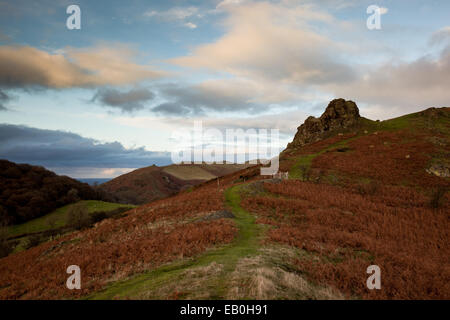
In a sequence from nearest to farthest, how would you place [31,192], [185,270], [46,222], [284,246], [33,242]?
[185,270], [284,246], [33,242], [46,222], [31,192]

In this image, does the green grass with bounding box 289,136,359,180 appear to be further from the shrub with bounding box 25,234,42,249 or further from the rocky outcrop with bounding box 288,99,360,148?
the shrub with bounding box 25,234,42,249

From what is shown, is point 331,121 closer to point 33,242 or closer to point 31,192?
point 33,242

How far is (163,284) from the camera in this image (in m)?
7.61

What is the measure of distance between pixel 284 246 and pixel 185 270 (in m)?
5.91

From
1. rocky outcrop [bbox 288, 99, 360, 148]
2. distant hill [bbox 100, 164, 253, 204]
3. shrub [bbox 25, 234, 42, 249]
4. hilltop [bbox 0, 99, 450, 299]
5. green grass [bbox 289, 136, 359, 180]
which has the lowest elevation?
distant hill [bbox 100, 164, 253, 204]

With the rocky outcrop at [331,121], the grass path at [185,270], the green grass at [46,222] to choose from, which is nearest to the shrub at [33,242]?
the green grass at [46,222]

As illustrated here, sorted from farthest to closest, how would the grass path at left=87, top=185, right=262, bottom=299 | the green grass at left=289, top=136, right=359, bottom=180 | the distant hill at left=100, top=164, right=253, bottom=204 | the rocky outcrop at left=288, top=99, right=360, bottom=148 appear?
the distant hill at left=100, top=164, right=253, bottom=204 → the rocky outcrop at left=288, top=99, right=360, bottom=148 → the green grass at left=289, top=136, right=359, bottom=180 → the grass path at left=87, top=185, right=262, bottom=299

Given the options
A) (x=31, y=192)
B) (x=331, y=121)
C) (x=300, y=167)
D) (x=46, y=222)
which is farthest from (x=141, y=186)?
(x=300, y=167)

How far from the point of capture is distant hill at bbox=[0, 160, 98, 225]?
75062mm

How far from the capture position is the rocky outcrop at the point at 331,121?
69.6 meters

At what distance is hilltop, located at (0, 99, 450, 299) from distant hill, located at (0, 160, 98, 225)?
242 feet

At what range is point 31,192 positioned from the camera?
279 ft

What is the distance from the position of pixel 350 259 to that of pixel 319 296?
4815mm

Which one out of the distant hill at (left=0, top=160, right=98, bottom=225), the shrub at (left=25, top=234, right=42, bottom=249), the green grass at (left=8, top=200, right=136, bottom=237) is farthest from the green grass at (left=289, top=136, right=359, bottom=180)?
the distant hill at (left=0, top=160, right=98, bottom=225)
